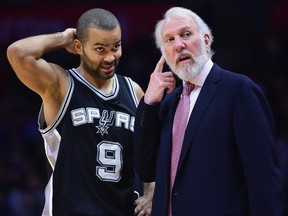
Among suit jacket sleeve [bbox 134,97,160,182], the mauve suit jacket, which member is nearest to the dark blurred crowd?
suit jacket sleeve [bbox 134,97,160,182]

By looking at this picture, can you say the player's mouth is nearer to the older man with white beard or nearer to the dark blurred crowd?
the older man with white beard

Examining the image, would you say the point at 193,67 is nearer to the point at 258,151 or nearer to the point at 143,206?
the point at 258,151

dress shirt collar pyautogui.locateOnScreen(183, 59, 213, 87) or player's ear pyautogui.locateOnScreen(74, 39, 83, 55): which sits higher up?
player's ear pyautogui.locateOnScreen(74, 39, 83, 55)

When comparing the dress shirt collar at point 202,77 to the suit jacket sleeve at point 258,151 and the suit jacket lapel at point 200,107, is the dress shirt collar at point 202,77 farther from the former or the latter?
the suit jacket sleeve at point 258,151

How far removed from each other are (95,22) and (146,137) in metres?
0.77

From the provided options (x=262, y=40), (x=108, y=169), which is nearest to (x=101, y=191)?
(x=108, y=169)

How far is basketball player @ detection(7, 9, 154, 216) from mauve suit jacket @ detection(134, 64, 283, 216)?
0.48 metres

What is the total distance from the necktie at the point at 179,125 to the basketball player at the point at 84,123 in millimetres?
521

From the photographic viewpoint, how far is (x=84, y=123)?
3811 mm

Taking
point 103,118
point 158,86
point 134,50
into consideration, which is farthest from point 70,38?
point 134,50

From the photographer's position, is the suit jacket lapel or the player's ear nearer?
the suit jacket lapel

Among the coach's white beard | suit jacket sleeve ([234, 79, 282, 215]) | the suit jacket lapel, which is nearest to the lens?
suit jacket sleeve ([234, 79, 282, 215])

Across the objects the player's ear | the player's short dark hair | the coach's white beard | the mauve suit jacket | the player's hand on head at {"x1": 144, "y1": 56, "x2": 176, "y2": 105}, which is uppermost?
the player's short dark hair

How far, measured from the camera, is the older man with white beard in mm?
3164
